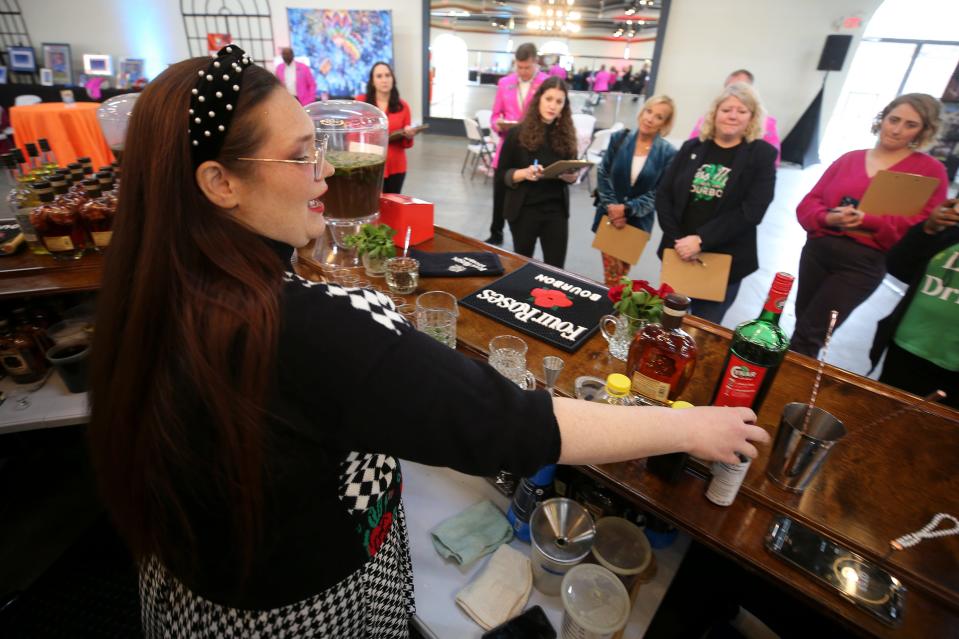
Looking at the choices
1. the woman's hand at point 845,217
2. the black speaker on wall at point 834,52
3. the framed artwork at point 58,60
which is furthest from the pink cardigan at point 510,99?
the framed artwork at point 58,60

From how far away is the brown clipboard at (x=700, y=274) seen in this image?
2.30 m

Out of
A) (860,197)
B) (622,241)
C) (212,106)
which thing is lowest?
(622,241)

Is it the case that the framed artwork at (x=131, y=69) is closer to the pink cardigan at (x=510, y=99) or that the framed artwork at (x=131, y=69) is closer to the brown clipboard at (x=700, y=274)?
the pink cardigan at (x=510, y=99)

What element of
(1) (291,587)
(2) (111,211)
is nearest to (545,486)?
(1) (291,587)

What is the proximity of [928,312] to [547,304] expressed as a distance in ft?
5.03

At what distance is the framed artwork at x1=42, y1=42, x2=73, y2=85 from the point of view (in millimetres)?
7703

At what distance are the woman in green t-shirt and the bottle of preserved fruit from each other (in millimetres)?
1390

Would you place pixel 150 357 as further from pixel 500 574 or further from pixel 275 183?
pixel 500 574

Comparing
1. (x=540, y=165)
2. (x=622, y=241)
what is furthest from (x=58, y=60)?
(x=622, y=241)

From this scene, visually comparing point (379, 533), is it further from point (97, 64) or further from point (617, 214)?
point (97, 64)

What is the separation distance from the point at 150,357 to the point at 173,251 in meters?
0.15

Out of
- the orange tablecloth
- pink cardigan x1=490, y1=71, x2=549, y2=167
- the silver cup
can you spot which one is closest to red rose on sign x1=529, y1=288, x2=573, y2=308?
the silver cup

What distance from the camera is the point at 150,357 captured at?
2.01 ft

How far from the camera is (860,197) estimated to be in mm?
2381
